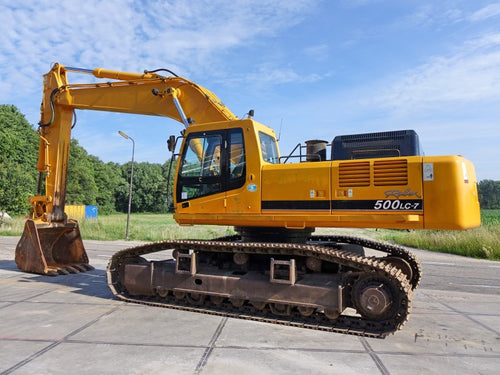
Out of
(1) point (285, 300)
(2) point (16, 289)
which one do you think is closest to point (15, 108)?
(2) point (16, 289)

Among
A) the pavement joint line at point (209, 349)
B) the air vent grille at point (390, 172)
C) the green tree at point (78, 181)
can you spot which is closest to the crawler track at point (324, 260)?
the pavement joint line at point (209, 349)

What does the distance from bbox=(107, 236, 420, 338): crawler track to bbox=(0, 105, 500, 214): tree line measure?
7869 mm

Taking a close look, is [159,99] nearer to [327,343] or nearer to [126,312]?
[126,312]

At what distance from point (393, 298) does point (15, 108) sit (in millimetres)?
64523

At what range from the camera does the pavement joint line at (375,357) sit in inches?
160

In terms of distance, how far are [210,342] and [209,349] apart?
247 millimetres

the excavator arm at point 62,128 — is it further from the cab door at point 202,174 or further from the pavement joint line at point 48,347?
the pavement joint line at point 48,347

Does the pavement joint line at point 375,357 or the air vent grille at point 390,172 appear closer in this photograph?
the pavement joint line at point 375,357

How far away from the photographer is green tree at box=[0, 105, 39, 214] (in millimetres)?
30859

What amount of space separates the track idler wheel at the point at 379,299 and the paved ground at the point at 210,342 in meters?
0.35

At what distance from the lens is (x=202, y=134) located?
689cm

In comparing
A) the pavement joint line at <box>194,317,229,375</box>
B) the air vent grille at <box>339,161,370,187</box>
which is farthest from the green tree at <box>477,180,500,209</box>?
the pavement joint line at <box>194,317,229,375</box>

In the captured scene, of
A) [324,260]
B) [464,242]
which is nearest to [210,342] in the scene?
[324,260]

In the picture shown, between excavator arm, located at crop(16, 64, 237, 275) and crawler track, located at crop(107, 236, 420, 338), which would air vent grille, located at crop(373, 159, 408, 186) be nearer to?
crawler track, located at crop(107, 236, 420, 338)
